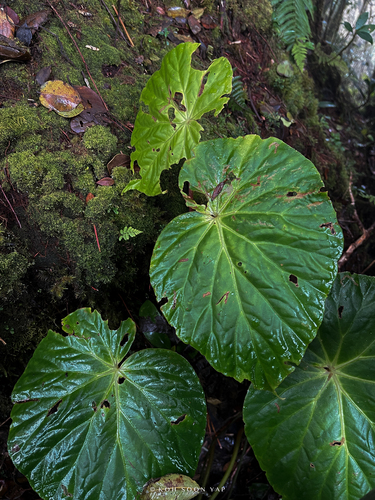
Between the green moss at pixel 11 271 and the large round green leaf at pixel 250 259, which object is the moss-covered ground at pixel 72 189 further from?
the large round green leaf at pixel 250 259

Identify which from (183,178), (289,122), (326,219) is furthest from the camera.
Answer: (289,122)

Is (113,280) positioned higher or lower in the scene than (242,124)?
lower

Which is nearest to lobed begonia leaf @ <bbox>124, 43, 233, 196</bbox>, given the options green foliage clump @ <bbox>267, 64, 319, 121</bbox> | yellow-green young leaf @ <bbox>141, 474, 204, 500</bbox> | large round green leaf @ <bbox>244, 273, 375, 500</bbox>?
large round green leaf @ <bbox>244, 273, 375, 500</bbox>

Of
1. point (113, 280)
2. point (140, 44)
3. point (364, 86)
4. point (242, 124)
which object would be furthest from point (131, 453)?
point (364, 86)

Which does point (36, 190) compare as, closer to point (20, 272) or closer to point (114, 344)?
point (20, 272)

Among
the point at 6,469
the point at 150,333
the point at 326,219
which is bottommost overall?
the point at 6,469

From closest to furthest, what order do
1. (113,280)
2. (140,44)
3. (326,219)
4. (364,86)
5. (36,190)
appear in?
1. (326,219)
2. (36,190)
3. (113,280)
4. (140,44)
5. (364,86)
